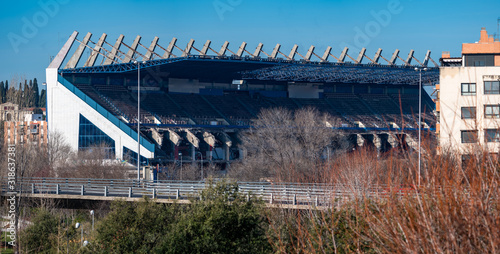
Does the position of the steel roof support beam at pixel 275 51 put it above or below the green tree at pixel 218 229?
above

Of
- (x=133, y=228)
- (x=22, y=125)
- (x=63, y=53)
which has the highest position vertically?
(x=63, y=53)

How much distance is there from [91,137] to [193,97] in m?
18.5

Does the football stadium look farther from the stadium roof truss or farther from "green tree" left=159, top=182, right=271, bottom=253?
"green tree" left=159, top=182, right=271, bottom=253

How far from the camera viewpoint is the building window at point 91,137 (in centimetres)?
7944

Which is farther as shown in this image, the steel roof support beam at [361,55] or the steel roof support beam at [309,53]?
the steel roof support beam at [361,55]

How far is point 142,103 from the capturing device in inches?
3428

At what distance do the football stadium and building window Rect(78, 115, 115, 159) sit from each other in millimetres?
116

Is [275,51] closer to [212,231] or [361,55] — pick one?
[361,55]

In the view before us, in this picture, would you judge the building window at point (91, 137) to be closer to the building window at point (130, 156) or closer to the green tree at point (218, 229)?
the building window at point (130, 156)

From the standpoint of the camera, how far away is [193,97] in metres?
95.2

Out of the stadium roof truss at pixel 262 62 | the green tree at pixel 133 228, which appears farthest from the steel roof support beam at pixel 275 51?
the green tree at pixel 133 228

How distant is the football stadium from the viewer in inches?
3172

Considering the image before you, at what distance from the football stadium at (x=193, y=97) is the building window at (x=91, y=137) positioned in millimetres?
116

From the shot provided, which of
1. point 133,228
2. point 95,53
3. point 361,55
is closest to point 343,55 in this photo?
point 361,55
